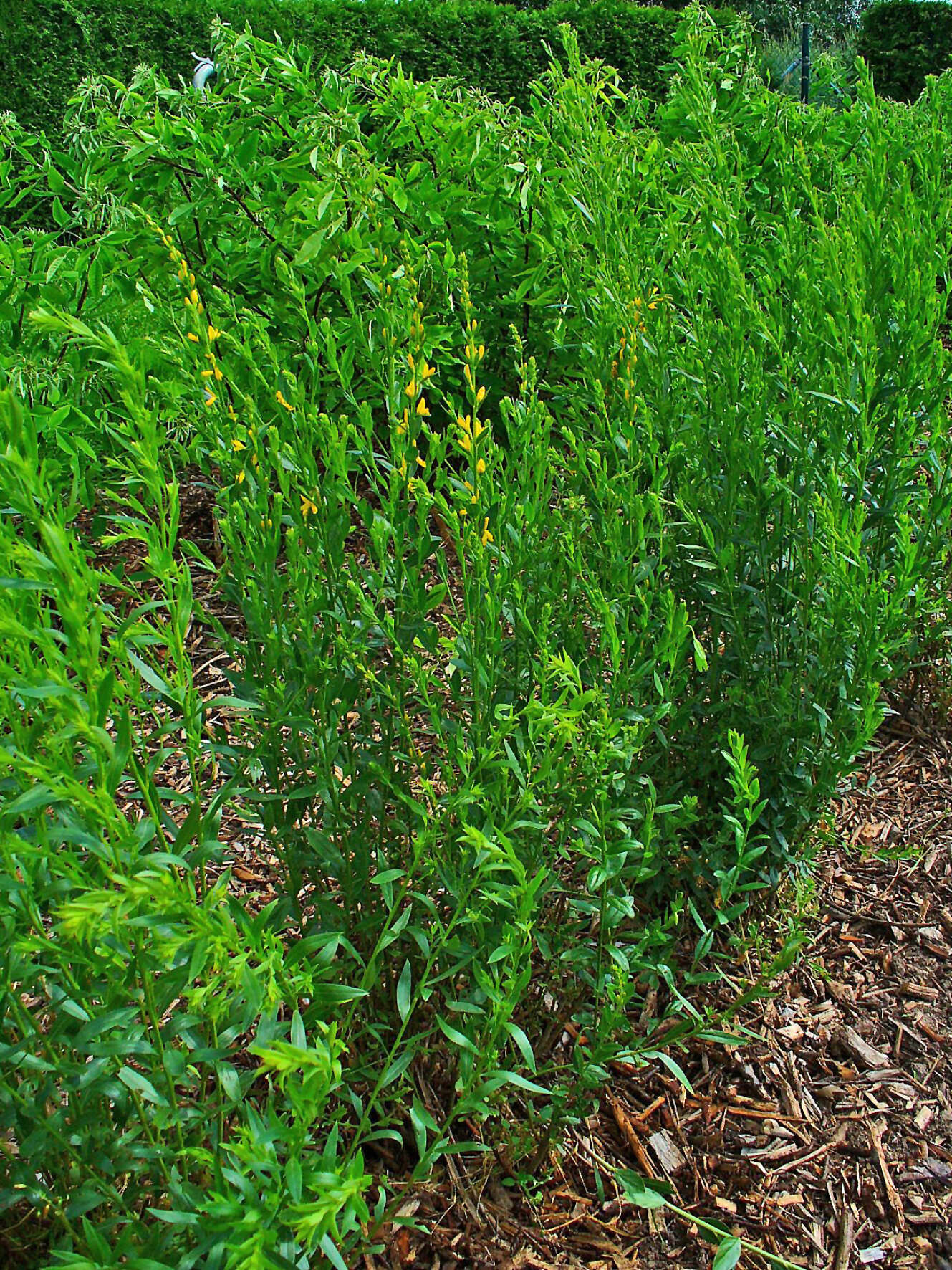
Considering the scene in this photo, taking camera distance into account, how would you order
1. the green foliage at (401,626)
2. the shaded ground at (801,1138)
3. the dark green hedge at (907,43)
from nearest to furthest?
Result: the green foliage at (401,626)
the shaded ground at (801,1138)
the dark green hedge at (907,43)

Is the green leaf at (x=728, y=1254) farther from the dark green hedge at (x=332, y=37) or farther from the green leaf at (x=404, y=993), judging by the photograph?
the dark green hedge at (x=332, y=37)

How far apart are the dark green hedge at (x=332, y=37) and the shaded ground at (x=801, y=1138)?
31.0ft

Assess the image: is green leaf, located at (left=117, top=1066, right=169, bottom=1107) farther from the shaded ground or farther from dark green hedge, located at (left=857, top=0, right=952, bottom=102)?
dark green hedge, located at (left=857, top=0, right=952, bottom=102)

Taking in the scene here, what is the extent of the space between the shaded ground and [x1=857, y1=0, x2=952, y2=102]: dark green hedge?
15.2 meters

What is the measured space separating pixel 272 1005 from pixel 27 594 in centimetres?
57

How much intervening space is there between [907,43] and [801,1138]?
54.3ft

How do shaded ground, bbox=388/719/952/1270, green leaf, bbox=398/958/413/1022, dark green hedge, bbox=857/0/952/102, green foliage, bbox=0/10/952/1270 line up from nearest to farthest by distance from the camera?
green foliage, bbox=0/10/952/1270, green leaf, bbox=398/958/413/1022, shaded ground, bbox=388/719/952/1270, dark green hedge, bbox=857/0/952/102

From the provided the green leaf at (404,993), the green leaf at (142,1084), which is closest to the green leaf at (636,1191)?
the green leaf at (404,993)

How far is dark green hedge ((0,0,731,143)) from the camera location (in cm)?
1055

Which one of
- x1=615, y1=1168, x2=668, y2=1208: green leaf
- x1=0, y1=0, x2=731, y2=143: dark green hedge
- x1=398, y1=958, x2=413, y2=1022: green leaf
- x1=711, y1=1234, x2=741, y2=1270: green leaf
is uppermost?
x1=0, y1=0, x2=731, y2=143: dark green hedge

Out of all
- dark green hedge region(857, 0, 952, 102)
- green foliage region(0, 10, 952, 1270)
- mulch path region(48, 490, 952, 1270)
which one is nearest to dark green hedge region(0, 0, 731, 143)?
dark green hedge region(857, 0, 952, 102)

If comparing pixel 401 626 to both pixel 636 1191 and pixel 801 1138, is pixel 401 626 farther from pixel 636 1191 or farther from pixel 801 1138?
pixel 801 1138

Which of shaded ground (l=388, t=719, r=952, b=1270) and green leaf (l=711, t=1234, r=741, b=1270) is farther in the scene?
shaded ground (l=388, t=719, r=952, b=1270)

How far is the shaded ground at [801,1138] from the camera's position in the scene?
1.75 metres
